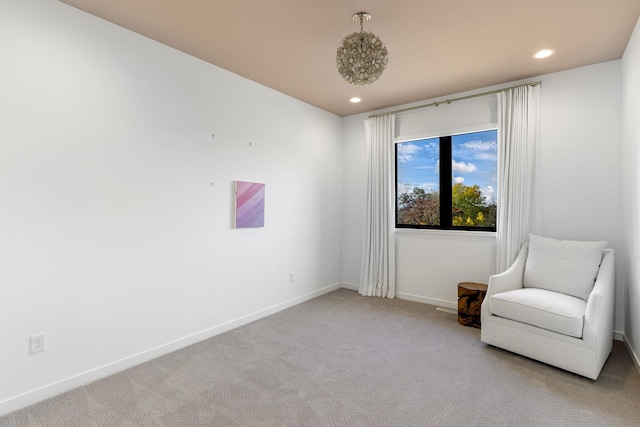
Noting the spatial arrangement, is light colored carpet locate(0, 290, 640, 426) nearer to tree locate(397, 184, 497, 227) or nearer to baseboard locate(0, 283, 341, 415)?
baseboard locate(0, 283, 341, 415)

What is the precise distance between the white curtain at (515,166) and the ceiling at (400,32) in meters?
0.26

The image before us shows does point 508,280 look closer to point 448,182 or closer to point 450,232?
Answer: point 450,232

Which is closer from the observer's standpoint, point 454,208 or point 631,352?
point 631,352

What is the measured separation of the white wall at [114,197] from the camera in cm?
210

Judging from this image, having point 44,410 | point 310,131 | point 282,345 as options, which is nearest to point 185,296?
point 282,345

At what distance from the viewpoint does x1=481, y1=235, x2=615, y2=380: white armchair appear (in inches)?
94.6

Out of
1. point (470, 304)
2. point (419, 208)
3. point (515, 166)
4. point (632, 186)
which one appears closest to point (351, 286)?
point (419, 208)

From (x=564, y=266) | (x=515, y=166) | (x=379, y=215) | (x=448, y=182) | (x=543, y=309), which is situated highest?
(x=515, y=166)

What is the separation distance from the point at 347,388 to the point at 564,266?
223 centimetres

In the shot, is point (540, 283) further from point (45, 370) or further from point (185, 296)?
point (45, 370)

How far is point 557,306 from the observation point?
8.40ft

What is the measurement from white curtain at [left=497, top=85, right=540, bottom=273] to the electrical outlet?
4088 mm

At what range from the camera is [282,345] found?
3000mm

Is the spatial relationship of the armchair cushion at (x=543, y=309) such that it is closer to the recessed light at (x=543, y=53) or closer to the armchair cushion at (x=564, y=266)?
the armchair cushion at (x=564, y=266)
